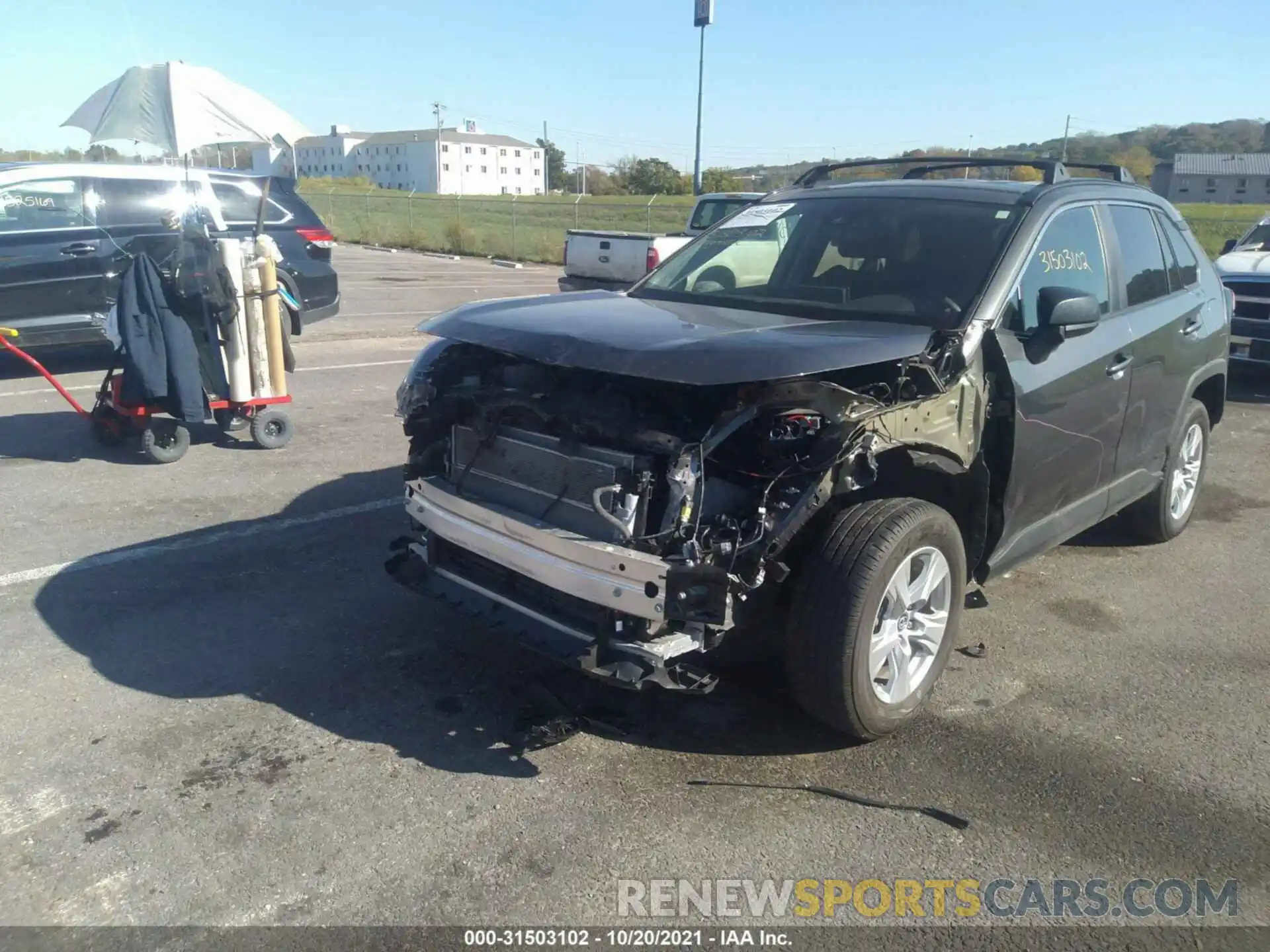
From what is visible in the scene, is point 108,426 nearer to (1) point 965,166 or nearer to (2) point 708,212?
(1) point 965,166

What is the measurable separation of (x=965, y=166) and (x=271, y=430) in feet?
16.3

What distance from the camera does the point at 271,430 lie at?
7.38m

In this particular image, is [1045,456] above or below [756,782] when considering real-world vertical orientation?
above

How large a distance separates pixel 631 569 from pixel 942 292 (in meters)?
1.87

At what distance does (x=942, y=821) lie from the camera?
3221 mm

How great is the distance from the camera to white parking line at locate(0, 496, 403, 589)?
498 centimetres

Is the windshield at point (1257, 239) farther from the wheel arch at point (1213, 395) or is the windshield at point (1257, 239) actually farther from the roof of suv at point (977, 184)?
the roof of suv at point (977, 184)

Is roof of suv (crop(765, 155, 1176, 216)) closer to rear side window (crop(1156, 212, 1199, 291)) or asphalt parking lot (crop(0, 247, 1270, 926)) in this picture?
rear side window (crop(1156, 212, 1199, 291))

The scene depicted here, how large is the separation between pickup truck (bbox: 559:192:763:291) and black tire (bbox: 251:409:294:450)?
20.7 feet

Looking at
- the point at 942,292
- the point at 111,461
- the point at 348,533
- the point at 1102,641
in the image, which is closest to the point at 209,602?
the point at 348,533

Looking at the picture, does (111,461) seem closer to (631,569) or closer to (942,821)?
(631,569)

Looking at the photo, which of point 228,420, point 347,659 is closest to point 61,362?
point 228,420

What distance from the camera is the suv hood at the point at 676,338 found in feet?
10.7

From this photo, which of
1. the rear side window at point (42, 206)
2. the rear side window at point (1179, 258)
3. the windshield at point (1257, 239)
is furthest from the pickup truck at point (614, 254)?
the rear side window at point (1179, 258)
